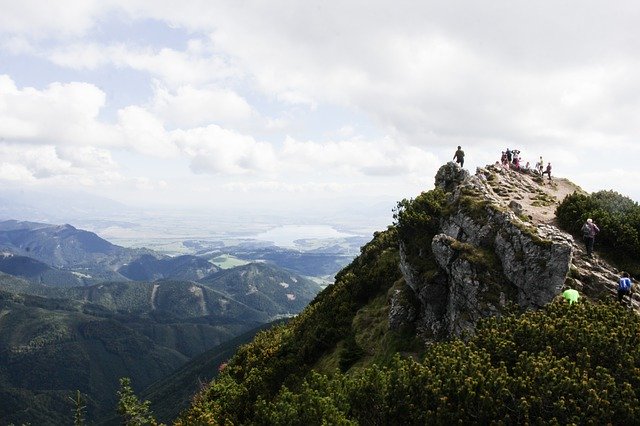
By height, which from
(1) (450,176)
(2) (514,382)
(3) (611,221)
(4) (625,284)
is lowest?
(2) (514,382)

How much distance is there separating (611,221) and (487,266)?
9.77 metres

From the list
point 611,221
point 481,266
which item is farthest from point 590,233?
point 481,266

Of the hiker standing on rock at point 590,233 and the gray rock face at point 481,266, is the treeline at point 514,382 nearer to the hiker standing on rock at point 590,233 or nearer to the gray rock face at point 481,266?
the gray rock face at point 481,266

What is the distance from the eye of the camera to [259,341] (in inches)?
2227

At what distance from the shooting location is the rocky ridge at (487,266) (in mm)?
27359

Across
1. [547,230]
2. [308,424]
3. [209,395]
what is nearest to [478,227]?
[547,230]

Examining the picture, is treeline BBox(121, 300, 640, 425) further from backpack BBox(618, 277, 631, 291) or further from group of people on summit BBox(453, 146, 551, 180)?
group of people on summit BBox(453, 146, 551, 180)

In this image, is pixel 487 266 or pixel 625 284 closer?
pixel 625 284

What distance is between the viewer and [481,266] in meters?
30.9

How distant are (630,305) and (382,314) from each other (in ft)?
68.8

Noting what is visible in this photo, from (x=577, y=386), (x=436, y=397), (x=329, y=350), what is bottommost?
(x=329, y=350)

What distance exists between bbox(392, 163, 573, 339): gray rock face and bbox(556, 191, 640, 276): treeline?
10.7ft

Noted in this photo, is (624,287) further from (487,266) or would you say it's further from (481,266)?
(481,266)

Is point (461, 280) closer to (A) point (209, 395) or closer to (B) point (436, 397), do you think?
(B) point (436, 397)
